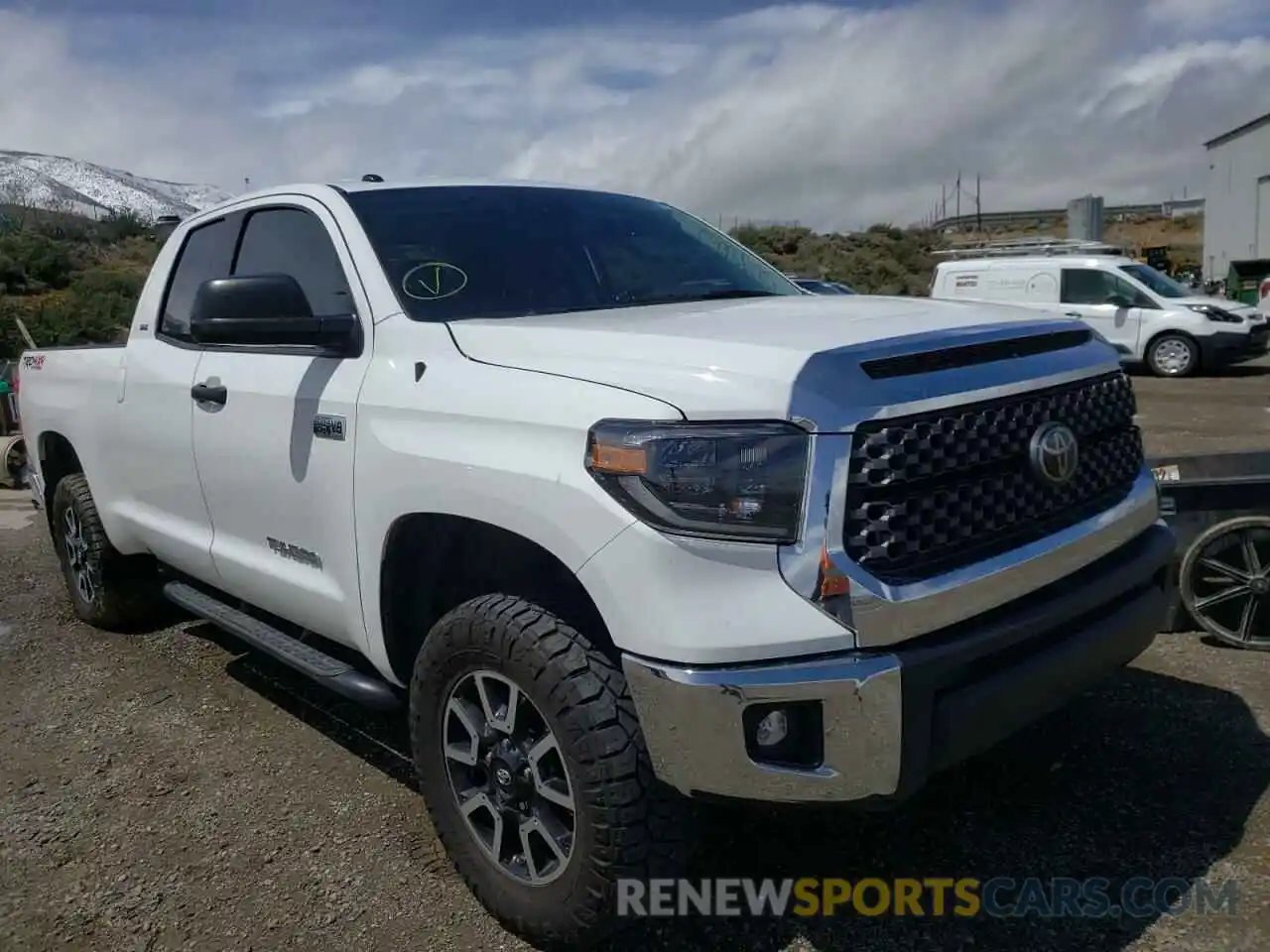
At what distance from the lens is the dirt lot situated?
9.16 feet

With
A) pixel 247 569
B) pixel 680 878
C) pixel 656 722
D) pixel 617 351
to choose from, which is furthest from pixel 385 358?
pixel 680 878

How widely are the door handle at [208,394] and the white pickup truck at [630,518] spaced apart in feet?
0.04

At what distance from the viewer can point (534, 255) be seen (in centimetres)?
355

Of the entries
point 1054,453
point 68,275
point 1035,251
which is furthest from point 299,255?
point 68,275

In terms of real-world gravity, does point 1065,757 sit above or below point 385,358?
below

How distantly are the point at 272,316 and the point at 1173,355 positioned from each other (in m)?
15.8

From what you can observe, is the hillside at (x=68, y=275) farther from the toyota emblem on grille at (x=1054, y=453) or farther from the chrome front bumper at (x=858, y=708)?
the toyota emblem on grille at (x=1054, y=453)

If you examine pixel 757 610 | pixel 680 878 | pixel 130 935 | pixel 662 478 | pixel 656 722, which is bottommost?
pixel 130 935

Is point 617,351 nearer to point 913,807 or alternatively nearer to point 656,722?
point 656,722

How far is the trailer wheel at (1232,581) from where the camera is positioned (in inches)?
168

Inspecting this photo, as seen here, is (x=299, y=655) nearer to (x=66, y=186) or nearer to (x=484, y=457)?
(x=484, y=457)

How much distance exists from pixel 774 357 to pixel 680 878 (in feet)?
3.99

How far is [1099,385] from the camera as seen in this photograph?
291 centimetres

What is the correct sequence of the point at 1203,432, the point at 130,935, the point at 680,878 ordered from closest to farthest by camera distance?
1. the point at 680,878
2. the point at 130,935
3. the point at 1203,432
